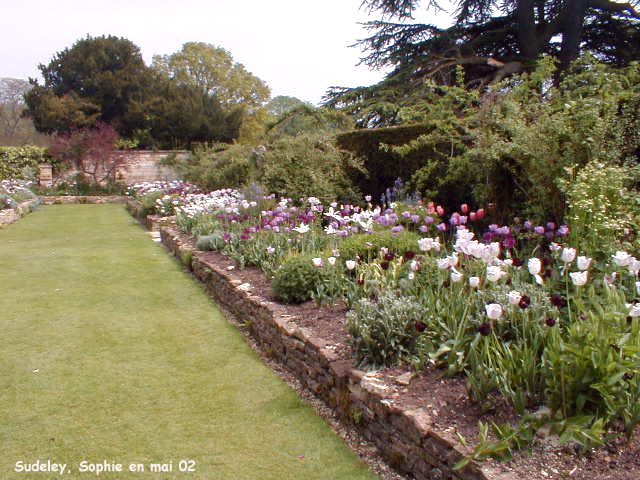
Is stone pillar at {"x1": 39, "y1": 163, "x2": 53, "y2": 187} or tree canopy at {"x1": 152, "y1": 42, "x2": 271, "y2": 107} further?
tree canopy at {"x1": 152, "y1": 42, "x2": 271, "y2": 107}

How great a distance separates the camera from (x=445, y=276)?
366cm

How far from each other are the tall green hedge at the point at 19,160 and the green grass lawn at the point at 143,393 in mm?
18618

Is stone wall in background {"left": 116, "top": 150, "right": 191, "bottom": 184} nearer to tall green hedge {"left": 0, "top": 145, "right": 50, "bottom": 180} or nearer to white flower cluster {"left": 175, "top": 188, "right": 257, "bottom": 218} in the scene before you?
tall green hedge {"left": 0, "top": 145, "right": 50, "bottom": 180}

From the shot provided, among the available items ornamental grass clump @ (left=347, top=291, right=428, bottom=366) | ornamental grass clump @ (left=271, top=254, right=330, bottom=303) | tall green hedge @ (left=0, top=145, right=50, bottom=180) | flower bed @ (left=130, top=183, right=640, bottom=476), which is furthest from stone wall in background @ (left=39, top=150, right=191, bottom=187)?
ornamental grass clump @ (left=347, top=291, right=428, bottom=366)

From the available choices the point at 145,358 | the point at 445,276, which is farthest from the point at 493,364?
the point at 145,358

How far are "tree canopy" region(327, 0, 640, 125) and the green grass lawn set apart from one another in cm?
1055

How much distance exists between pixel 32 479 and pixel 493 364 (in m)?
2.39

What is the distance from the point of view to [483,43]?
16.3 m

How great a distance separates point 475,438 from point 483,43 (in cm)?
1618

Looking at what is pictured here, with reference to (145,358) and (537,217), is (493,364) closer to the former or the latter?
(145,358)

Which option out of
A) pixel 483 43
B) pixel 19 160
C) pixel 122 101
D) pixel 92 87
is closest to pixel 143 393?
pixel 483 43

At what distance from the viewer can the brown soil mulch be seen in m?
2.09

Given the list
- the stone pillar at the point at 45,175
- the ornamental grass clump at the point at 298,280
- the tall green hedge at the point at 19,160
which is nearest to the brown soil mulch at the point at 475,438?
the ornamental grass clump at the point at 298,280

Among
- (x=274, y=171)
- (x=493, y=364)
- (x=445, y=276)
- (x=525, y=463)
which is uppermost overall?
(x=274, y=171)
